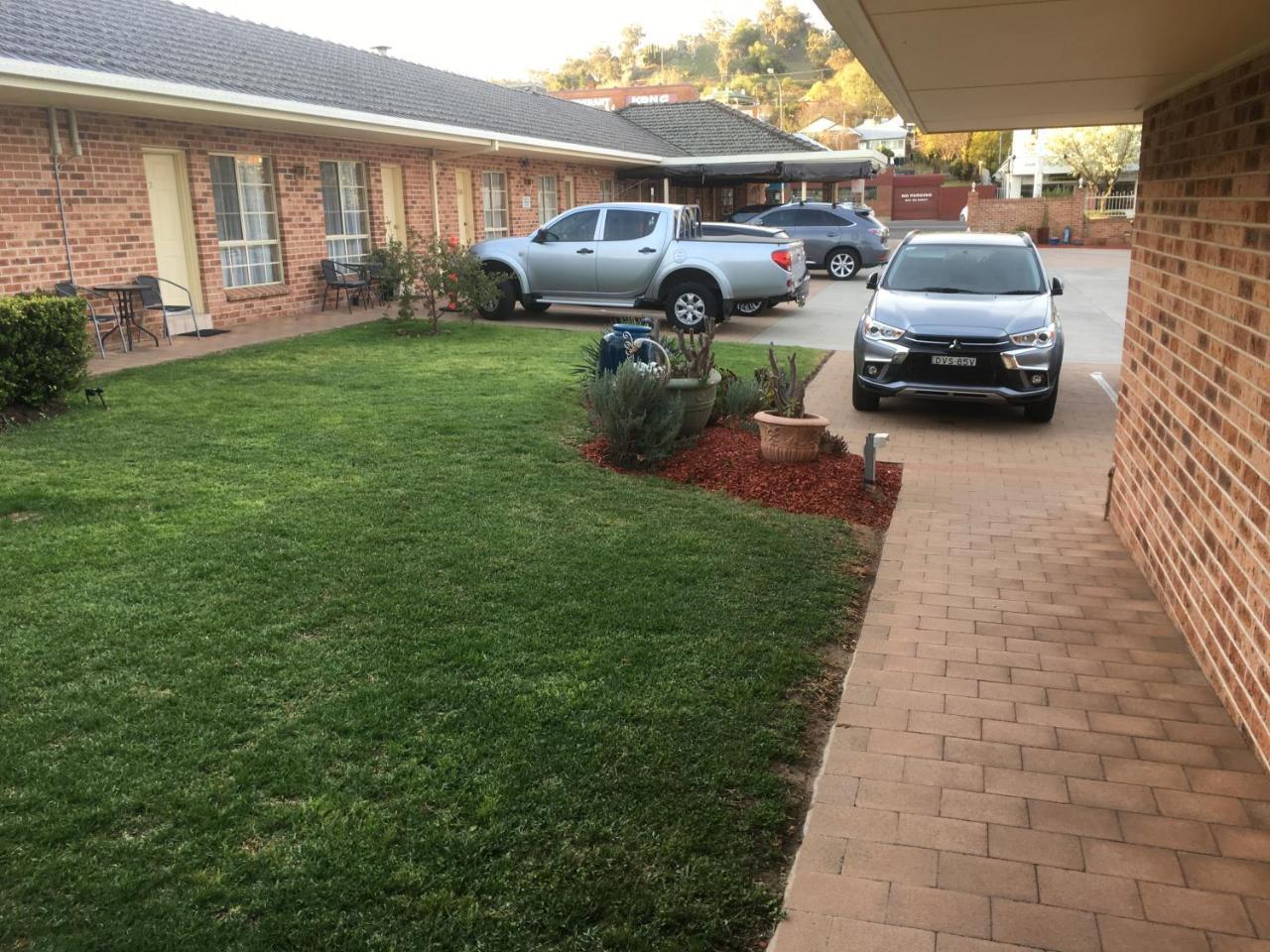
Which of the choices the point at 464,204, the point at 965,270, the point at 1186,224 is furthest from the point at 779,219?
the point at 1186,224

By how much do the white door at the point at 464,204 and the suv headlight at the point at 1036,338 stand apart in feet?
42.9

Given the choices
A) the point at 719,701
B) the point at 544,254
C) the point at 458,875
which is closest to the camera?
the point at 458,875

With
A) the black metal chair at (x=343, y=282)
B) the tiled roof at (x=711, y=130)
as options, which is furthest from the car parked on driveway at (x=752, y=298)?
the tiled roof at (x=711, y=130)

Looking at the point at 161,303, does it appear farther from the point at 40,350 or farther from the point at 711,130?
the point at 711,130

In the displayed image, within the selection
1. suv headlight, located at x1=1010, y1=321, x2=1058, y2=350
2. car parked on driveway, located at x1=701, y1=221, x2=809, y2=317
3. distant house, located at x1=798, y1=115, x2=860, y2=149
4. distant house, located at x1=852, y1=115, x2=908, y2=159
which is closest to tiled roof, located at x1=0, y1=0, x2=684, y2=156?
car parked on driveway, located at x1=701, y1=221, x2=809, y2=317

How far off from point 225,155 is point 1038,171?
5265 cm

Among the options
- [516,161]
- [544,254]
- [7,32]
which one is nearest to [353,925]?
[7,32]

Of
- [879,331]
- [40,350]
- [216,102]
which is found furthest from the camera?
[216,102]

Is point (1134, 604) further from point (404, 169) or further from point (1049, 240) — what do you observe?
point (1049, 240)

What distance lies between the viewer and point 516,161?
70.3 ft

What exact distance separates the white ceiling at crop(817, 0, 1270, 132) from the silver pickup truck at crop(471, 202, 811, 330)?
9.71 metres

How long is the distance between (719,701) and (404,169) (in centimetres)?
1590

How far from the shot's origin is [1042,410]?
9.30m

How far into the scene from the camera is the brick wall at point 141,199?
10641 mm
